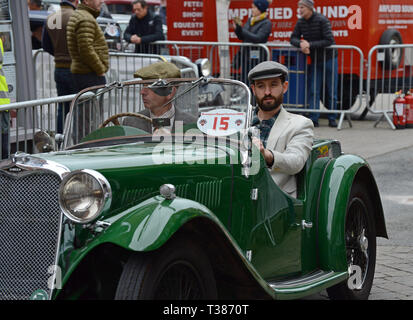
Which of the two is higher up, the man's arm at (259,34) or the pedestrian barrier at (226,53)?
the man's arm at (259,34)

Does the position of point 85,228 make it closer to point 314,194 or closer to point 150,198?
point 150,198

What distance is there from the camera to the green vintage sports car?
374 centimetres

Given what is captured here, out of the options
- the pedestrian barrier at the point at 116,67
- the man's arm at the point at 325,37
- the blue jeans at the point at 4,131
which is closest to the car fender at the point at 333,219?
the blue jeans at the point at 4,131

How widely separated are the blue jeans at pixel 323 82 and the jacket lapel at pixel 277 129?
26.7 feet

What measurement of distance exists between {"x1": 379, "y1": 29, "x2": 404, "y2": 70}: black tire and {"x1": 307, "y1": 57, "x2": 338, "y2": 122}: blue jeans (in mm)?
977

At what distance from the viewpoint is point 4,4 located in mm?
9438

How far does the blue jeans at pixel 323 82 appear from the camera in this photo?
1316 centimetres

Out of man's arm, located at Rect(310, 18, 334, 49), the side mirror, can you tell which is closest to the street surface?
man's arm, located at Rect(310, 18, 334, 49)

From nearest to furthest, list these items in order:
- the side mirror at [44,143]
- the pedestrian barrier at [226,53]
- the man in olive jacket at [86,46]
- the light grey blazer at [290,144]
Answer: the side mirror at [44,143] → the light grey blazer at [290,144] → the man in olive jacket at [86,46] → the pedestrian barrier at [226,53]

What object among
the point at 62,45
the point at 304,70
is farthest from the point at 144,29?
the point at 62,45

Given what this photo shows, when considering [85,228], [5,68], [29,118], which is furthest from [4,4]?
[85,228]

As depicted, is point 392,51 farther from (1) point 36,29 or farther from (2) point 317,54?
(1) point 36,29

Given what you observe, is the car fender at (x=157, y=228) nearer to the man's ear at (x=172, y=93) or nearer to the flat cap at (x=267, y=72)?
the man's ear at (x=172, y=93)
